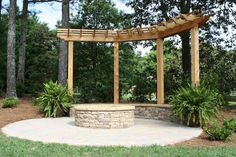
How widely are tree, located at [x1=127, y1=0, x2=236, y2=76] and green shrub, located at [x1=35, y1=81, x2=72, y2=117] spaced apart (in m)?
6.13

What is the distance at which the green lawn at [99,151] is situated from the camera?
646cm

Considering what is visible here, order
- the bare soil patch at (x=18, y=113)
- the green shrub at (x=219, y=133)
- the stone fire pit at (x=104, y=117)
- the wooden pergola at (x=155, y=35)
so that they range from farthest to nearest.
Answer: the bare soil patch at (x=18, y=113) → the wooden pergola at (x=155, y=35) → the stone fire pit at (x=104, y=117) → the green shrub at (x=219, y=133)

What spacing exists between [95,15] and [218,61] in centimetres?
669

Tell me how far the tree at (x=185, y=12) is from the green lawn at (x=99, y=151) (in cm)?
993

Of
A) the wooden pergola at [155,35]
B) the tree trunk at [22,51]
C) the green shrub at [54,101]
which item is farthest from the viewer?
the tree trunk at [22,51]

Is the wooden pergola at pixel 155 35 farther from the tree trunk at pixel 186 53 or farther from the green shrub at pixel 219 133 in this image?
the tree trunk at pixel 186 53

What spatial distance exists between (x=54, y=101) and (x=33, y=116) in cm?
87

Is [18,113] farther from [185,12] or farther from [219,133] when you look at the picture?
[185,12]

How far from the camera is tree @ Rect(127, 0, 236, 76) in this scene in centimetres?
1705

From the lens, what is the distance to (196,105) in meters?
9.91

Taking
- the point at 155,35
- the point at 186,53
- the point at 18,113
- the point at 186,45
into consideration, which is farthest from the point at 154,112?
the point at 186,45

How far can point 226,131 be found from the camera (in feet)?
26.7

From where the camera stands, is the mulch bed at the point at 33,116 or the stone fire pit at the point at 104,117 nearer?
the mulch bed at the point at 33,116

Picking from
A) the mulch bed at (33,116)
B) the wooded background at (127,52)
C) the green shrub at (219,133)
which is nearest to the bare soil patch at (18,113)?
the mulch bed at (33,116)
